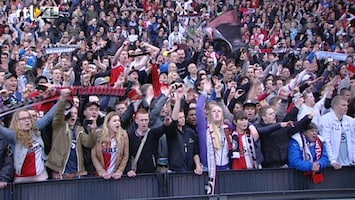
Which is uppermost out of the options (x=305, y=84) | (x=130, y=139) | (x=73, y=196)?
(x=305, y=84)

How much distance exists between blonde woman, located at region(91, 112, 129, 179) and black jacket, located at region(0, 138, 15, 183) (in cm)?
97

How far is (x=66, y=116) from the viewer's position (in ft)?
29.9

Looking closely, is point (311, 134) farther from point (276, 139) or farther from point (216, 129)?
point (216, 129)

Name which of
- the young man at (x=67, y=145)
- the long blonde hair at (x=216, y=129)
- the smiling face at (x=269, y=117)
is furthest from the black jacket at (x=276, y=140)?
the young man at (x=67, y=145)

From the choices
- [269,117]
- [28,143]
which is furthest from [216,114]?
[28,143]

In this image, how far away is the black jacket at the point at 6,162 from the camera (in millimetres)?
8516

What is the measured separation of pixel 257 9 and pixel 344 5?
2978 mm

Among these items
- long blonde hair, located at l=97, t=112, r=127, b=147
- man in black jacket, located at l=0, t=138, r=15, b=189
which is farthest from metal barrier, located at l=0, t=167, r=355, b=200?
long blonde hair, located at l=97, t=112, r=127, b=147

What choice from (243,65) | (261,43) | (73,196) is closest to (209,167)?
(73,196)

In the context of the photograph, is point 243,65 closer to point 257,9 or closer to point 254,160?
point 254,160

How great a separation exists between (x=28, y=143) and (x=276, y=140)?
120 inches

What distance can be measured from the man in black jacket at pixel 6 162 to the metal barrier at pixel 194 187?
0.11 m

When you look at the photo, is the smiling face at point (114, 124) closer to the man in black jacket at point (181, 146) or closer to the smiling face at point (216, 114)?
the man in black jacket at point (181, 146)

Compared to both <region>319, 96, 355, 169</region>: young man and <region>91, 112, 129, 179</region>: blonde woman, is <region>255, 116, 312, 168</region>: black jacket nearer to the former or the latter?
<region>319, 96, 355, 169</region>: young man
